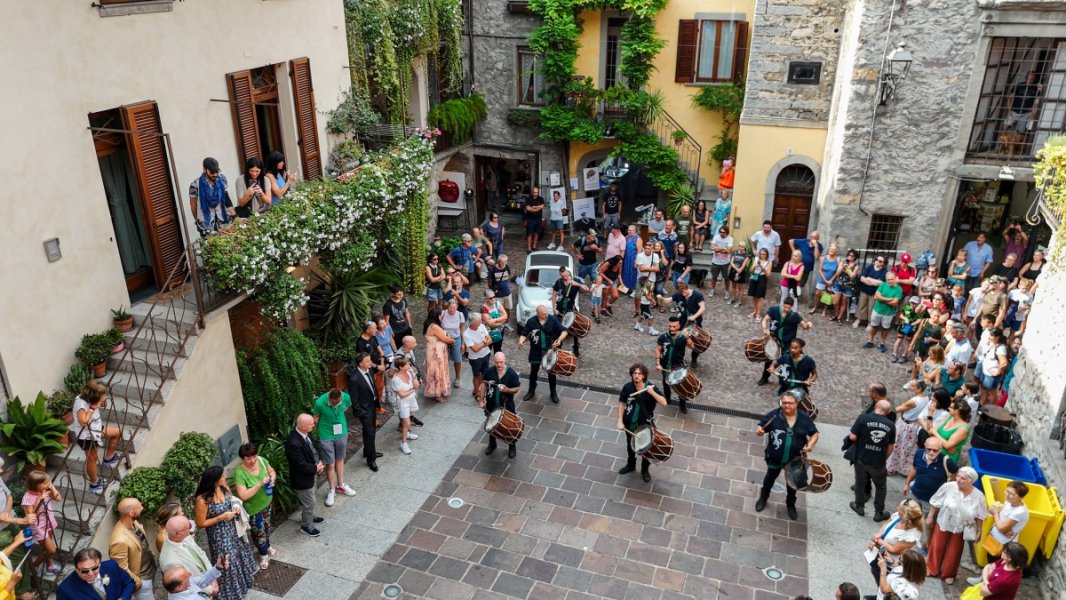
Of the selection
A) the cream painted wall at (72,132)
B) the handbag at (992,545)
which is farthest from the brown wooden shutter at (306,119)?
the handbag at (992,545)

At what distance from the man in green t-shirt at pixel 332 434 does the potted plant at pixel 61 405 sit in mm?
2824

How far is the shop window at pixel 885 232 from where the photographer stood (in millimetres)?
17266

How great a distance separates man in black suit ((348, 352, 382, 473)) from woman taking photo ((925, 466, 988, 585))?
286 inches

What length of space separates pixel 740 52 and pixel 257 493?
1581cm

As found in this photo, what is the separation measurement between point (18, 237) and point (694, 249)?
562 inches

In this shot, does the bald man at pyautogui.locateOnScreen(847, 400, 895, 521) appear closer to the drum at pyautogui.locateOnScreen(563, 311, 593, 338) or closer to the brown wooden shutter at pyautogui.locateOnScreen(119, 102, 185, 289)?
the drum at pyautogui.locateOnScreen(563, 311, 593, 338)

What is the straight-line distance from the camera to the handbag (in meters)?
8.95

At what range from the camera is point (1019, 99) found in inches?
616

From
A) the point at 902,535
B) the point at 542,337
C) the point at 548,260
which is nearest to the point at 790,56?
the point at 548,260

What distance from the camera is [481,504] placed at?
35.2 feet

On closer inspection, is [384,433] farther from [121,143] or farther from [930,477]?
[930,477]

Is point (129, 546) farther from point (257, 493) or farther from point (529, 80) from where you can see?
point (529, 80)

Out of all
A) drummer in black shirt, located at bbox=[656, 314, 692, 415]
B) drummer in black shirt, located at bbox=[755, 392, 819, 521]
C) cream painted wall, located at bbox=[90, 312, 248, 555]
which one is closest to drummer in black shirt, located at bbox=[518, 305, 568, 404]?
drummer in black shirt, located at bbox=[656, 314, 692, 415]

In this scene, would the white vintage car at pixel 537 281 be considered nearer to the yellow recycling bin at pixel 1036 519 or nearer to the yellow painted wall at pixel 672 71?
the yellow painted wall at pixel 672 71
